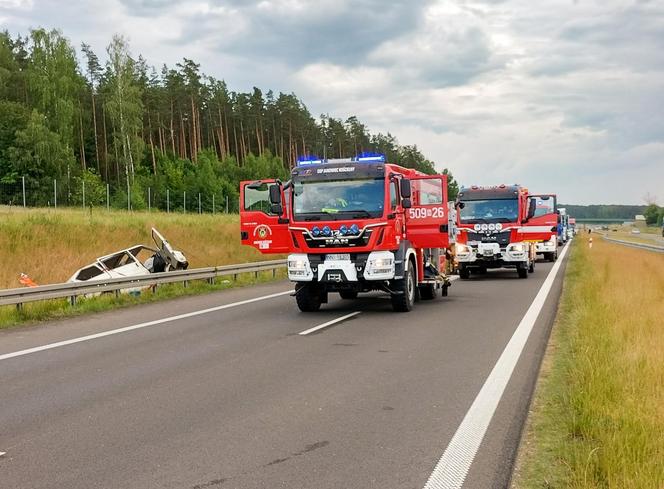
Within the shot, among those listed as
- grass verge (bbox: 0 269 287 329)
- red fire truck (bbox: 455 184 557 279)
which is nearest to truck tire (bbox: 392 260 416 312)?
grass verge (bbox: 0 269 287 329)

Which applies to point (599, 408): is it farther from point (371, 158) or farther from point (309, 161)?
point (309, 161)

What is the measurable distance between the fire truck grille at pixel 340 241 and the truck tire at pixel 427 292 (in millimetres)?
3375

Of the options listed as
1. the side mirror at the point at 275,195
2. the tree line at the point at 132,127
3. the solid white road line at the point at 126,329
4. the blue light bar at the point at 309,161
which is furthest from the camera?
the tree line at the point at 132,127

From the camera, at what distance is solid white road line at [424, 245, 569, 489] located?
4.38 meters

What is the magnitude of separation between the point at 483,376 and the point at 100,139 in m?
76.7

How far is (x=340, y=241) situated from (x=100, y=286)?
5.76 m

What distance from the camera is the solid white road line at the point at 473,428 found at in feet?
14.4

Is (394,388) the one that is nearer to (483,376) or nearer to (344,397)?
(344,397)

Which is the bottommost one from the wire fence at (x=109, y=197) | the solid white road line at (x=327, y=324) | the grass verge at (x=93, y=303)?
the solid white road line at (x=327, y=324)

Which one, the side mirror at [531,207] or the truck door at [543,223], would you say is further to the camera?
the truck door at [543,223]

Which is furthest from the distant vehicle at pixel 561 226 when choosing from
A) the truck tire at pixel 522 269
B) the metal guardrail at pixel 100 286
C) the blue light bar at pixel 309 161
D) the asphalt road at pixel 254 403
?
the asphalt road at pixel 254 403

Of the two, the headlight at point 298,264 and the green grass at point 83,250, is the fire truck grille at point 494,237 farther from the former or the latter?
the headlight at point 298,264

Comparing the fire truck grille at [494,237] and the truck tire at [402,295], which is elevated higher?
the fire truck grille at [494,237]

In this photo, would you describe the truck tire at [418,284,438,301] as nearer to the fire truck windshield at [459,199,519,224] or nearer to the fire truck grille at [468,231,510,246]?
the fire truck grille at [468,231,510,246]
